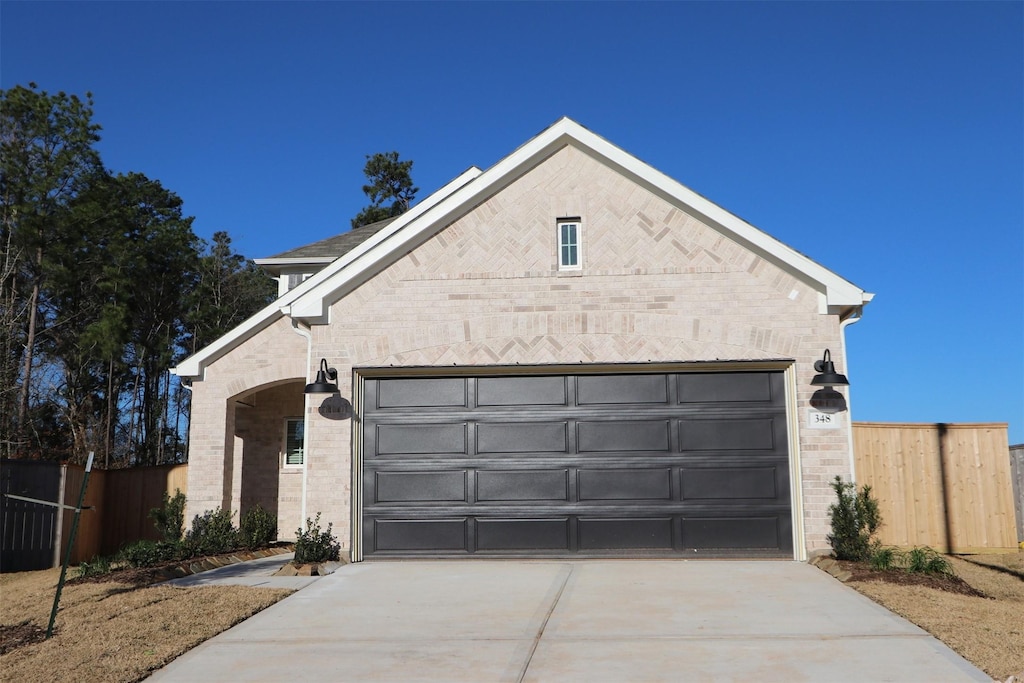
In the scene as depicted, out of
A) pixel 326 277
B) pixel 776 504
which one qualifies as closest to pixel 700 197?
pixel 776 504

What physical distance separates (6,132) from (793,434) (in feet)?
85.4

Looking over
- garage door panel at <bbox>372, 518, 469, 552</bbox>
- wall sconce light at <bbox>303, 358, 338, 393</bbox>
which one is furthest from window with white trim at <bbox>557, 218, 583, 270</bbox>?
garage door panel at <bbox>372, 518, 469, 552</bbox>

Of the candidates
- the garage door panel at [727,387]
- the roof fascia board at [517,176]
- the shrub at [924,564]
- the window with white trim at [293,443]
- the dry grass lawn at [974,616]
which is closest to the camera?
the dry grass lawn at [974,616]

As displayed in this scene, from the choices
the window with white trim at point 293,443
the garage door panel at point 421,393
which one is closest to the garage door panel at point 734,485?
the garage door panel at point 421,393

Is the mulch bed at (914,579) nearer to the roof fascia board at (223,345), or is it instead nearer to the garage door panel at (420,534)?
the garage door panel at (420,534)

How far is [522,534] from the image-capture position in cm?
1180

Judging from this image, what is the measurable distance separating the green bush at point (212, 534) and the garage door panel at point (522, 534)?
4.36 metres

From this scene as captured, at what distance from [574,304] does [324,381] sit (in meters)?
3.54

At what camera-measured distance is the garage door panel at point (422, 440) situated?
12.0 meters

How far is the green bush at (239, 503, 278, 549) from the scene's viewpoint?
46.8ft

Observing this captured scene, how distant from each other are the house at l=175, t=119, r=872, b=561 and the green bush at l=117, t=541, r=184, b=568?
2359mm

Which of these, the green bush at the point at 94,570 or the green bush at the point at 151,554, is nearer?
the green bush at the point at 94,570

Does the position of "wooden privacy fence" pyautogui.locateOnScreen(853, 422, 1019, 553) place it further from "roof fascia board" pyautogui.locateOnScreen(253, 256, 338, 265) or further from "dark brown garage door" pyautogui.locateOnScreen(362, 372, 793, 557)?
"roof fascia board" pyautogui.locateOnScreen(253, 256, 338, 265)

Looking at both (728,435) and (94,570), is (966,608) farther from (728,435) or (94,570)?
(94,570)
